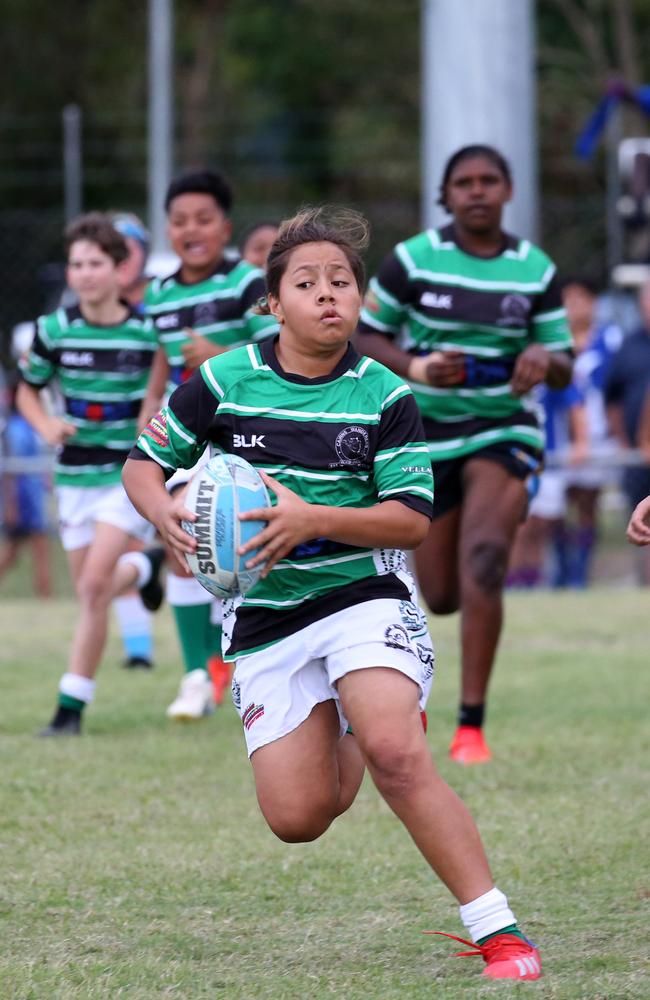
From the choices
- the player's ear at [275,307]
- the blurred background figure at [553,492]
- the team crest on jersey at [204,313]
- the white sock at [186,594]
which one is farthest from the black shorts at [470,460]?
the blurred background figure at [553,492]

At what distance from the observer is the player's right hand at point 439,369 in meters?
6.39

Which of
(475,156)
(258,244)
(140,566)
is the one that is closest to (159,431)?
(475,156)

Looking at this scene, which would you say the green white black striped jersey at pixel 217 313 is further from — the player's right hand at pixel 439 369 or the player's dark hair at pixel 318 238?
the player's dark hair at pixel 318 238

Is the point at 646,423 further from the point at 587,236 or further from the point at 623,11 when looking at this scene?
the point at 623,11

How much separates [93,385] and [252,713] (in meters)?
3.67

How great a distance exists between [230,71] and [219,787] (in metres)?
32.1

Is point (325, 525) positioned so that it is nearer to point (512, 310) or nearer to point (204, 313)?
point (512, 310)

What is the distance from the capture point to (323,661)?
14.2 feet

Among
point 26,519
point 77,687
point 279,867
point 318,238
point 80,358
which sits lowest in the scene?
point 26,519

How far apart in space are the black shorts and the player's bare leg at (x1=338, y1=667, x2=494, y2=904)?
9.22ft

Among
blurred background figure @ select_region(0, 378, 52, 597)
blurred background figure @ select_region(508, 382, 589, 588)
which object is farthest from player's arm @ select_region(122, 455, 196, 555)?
blurred background figure @ select_region(0, 378, 52, 597)

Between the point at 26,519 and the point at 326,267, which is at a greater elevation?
the point at 326,267

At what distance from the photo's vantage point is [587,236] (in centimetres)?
1662

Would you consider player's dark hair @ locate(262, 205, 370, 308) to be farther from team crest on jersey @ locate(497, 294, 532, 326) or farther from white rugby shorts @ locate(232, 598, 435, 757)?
team crest on jersey @ locate(497, 294, 532, 326)
